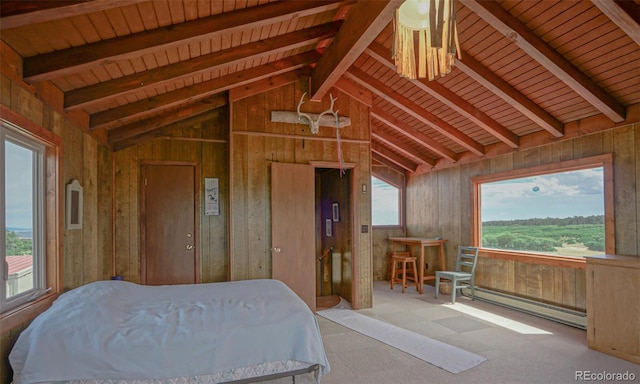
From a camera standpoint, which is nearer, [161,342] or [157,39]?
[161,342]

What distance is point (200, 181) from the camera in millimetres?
5000

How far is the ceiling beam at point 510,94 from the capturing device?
12.3 feet

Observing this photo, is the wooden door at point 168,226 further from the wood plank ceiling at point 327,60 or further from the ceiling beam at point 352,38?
the ceiling beam at point 352,38

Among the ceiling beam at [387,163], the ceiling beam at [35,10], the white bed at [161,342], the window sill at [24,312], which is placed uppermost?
the ceiling beam at [35,10]

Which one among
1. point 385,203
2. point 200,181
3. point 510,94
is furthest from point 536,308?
point 200,181

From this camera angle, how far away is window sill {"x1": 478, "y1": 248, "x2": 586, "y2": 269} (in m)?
4.12

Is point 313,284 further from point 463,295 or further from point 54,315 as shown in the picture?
point 54,315

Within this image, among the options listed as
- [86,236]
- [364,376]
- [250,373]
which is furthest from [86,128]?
[364,376]

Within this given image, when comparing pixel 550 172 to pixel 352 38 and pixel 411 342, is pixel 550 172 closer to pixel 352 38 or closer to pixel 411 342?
pixel 411 342

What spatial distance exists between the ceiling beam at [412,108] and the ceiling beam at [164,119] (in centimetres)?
185

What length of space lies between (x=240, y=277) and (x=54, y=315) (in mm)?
2347

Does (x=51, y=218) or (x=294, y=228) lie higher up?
(x=51, y=218)

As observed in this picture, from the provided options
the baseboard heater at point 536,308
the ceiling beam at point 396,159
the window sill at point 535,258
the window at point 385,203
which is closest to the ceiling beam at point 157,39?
the window sill at point 535,258

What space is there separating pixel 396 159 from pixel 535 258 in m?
3.11
